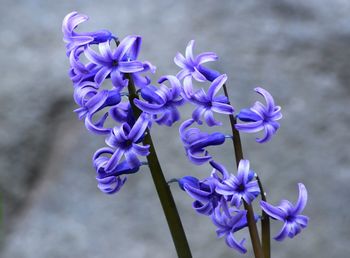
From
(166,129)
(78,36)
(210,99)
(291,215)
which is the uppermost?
(166,129)

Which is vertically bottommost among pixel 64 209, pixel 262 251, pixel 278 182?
pixel 262 251

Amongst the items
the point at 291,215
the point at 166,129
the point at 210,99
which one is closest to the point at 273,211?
the point at 291,215

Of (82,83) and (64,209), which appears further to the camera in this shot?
(64,209)

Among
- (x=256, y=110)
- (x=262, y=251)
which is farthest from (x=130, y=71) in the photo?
(x=262, y=251)

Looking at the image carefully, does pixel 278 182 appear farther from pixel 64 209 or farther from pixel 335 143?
pixel 64 209

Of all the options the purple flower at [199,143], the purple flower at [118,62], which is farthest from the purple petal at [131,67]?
the purple flower at [199,143]

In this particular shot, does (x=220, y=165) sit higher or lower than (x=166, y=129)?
lower

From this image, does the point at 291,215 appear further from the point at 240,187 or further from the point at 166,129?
the point at 166,129

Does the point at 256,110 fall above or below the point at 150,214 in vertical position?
below
